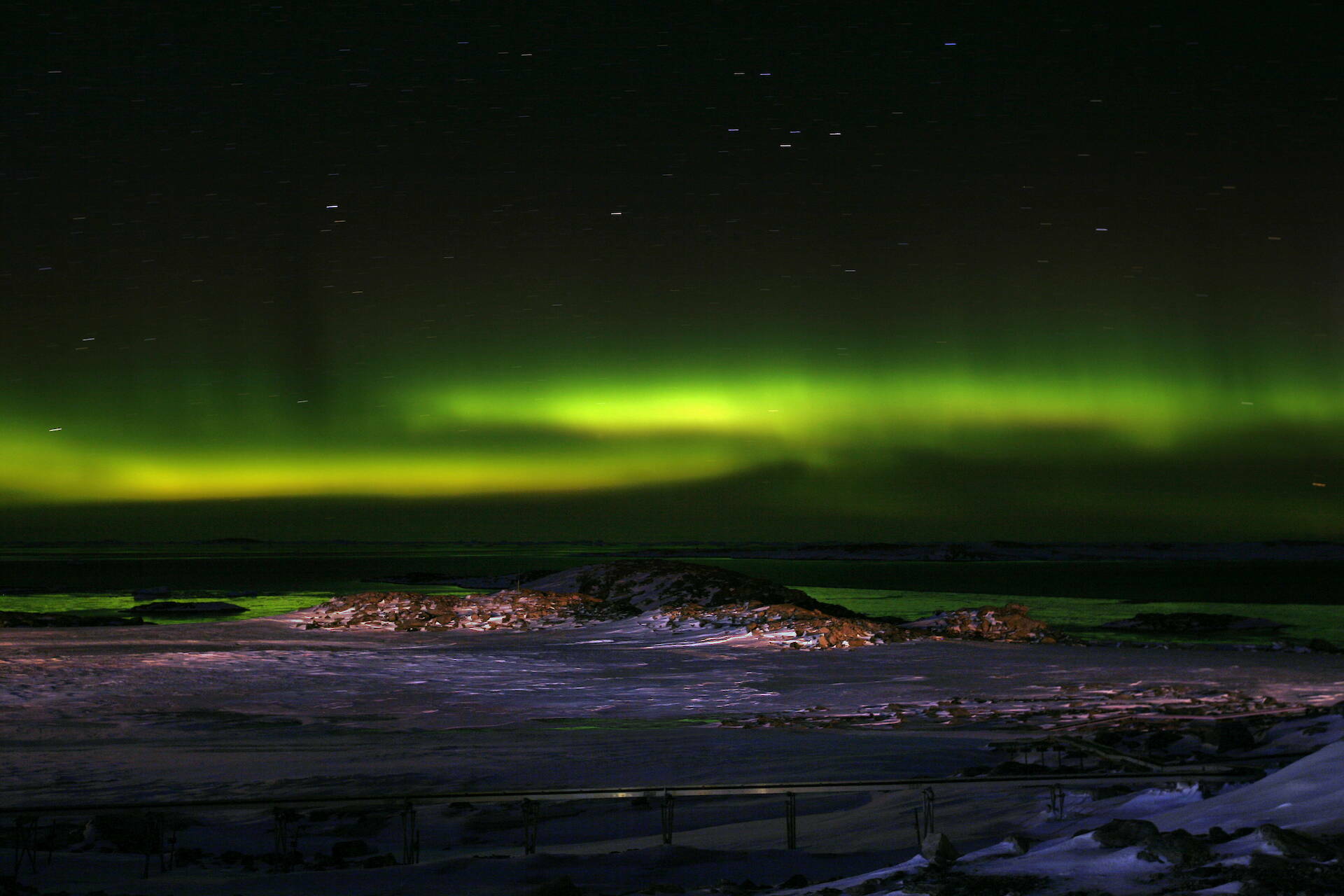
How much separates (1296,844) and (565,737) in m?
10.9

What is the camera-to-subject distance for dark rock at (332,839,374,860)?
977cm

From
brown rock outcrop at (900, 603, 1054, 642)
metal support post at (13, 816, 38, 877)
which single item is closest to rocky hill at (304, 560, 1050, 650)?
brown rock outcrop at (900, 603, 1054, 642)

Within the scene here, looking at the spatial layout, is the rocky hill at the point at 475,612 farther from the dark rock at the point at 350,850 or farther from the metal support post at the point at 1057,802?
the metal support post at the point at 1057,802

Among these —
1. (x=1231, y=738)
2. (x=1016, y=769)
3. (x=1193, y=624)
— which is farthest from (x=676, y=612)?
(x=1193, y=624)

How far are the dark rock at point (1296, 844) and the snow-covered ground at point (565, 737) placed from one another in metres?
0.67

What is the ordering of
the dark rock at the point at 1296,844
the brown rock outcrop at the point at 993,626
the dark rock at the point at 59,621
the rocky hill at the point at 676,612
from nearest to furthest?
the dark rock at the point at 1296,844, the rocky hill at the point at 676,612, the brown rock outcrop at the point at 993,626, the dark rock at the point at 59,621

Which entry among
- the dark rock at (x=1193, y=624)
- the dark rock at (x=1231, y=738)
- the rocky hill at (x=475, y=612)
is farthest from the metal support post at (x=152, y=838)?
the dark rock at (x=1193, y=624)

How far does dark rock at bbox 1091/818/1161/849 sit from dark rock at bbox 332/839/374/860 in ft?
20.9

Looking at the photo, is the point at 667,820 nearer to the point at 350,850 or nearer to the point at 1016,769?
the point at 350,850

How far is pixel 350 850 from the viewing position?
9875mm

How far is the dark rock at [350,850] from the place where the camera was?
977 centimetres

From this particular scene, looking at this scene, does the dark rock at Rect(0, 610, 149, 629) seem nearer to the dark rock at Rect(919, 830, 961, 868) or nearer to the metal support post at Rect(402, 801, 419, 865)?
the metal support post at Rect(402, 801, 419, 865)

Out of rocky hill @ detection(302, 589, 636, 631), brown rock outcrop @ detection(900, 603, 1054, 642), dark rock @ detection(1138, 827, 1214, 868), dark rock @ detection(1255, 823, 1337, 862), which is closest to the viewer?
dark rock @ detection(1255, 823, 1337, 862)

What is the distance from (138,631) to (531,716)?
2404cm
